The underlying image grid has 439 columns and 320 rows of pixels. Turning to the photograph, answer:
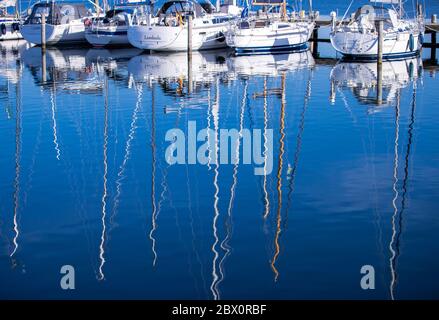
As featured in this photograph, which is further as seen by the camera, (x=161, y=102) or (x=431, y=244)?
(x=161, y=102)

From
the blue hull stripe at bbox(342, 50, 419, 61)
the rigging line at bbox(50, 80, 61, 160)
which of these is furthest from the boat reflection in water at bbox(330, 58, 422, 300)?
the rigging line at bbox(50, 80, 61, 160)

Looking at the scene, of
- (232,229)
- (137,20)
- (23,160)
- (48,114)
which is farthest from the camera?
(137,20)

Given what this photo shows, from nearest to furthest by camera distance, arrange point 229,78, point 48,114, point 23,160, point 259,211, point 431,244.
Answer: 1. point 431,244
2. point 259,211
3. point 23,160
4. point 48,114
5. point 229,78

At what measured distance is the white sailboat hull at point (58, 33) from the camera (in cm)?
5447

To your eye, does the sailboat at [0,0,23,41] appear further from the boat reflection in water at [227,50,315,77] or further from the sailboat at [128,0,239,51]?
the boat reflection in water at [227,50,315,77]

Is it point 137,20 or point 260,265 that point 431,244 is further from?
point 137,20

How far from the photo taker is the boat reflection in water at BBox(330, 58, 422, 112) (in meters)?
29.9

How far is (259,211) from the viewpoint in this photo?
52.3 feet

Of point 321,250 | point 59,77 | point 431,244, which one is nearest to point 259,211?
point 321,250

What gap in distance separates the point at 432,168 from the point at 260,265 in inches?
296

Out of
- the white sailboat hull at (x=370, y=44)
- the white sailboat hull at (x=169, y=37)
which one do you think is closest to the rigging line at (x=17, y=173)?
the white sailboat hull at (x=370, y=44)

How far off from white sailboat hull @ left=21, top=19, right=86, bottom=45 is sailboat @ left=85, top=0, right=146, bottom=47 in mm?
962

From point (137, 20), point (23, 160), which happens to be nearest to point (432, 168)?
point (23, 160)

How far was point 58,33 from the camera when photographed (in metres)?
54.7
